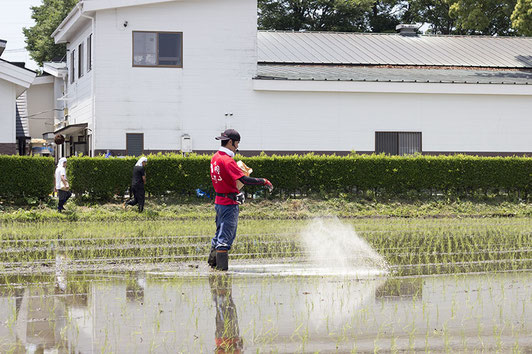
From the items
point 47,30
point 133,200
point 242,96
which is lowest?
point 133,200

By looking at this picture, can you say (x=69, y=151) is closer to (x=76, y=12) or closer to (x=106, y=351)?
(x=76, y=12)

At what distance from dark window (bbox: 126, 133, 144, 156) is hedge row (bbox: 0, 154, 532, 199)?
128 inches

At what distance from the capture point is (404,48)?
34.4 metres

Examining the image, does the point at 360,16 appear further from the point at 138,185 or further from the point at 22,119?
the point at 138,185

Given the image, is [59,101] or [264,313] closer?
[264,313]

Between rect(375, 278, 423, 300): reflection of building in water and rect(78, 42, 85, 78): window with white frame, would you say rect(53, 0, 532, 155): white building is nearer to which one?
rect(78, 42, 85, 78): window with white frame

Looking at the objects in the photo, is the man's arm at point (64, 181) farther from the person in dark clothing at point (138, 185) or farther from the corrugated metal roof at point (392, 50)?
the corrugated metal roof at point (392, 50)

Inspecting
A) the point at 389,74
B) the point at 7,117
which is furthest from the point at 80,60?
the point at 389,74

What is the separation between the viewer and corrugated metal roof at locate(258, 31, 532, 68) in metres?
32.2

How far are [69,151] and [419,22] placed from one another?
28.5 m

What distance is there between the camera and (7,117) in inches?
1021

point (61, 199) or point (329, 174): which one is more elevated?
point (329, 174)

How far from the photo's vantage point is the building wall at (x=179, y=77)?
26.9 metres

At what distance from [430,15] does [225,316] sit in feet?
159
